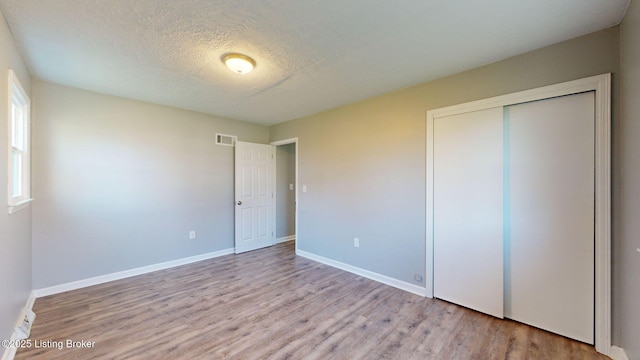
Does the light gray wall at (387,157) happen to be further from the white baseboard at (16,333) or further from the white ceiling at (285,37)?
the white baseboard at (16,333)

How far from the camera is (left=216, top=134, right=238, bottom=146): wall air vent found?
4326mm

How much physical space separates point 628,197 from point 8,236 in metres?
4.43

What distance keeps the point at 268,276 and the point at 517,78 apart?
3.55m

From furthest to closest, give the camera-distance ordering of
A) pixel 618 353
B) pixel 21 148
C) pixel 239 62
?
1. pixel 21 148
2. pixel 239 62
3. pixel 618 353

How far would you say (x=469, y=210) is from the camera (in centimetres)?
256

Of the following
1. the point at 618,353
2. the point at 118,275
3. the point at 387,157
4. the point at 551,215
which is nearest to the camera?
the point at 618,353

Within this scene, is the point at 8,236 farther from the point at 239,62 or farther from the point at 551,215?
the point at 551,215

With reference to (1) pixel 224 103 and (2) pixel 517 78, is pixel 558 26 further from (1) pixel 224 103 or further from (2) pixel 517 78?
(1) pixel 224 103

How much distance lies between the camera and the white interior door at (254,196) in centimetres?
454

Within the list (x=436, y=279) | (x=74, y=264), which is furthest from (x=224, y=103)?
(x=436, y=279)

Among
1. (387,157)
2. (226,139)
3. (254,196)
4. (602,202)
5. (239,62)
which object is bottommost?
(254,196)

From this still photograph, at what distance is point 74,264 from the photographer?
119 inches

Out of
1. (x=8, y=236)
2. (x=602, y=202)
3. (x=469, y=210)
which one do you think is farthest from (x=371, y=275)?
(x=8, y=236)

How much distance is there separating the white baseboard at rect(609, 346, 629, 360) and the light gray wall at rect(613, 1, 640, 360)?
4 centimetres
